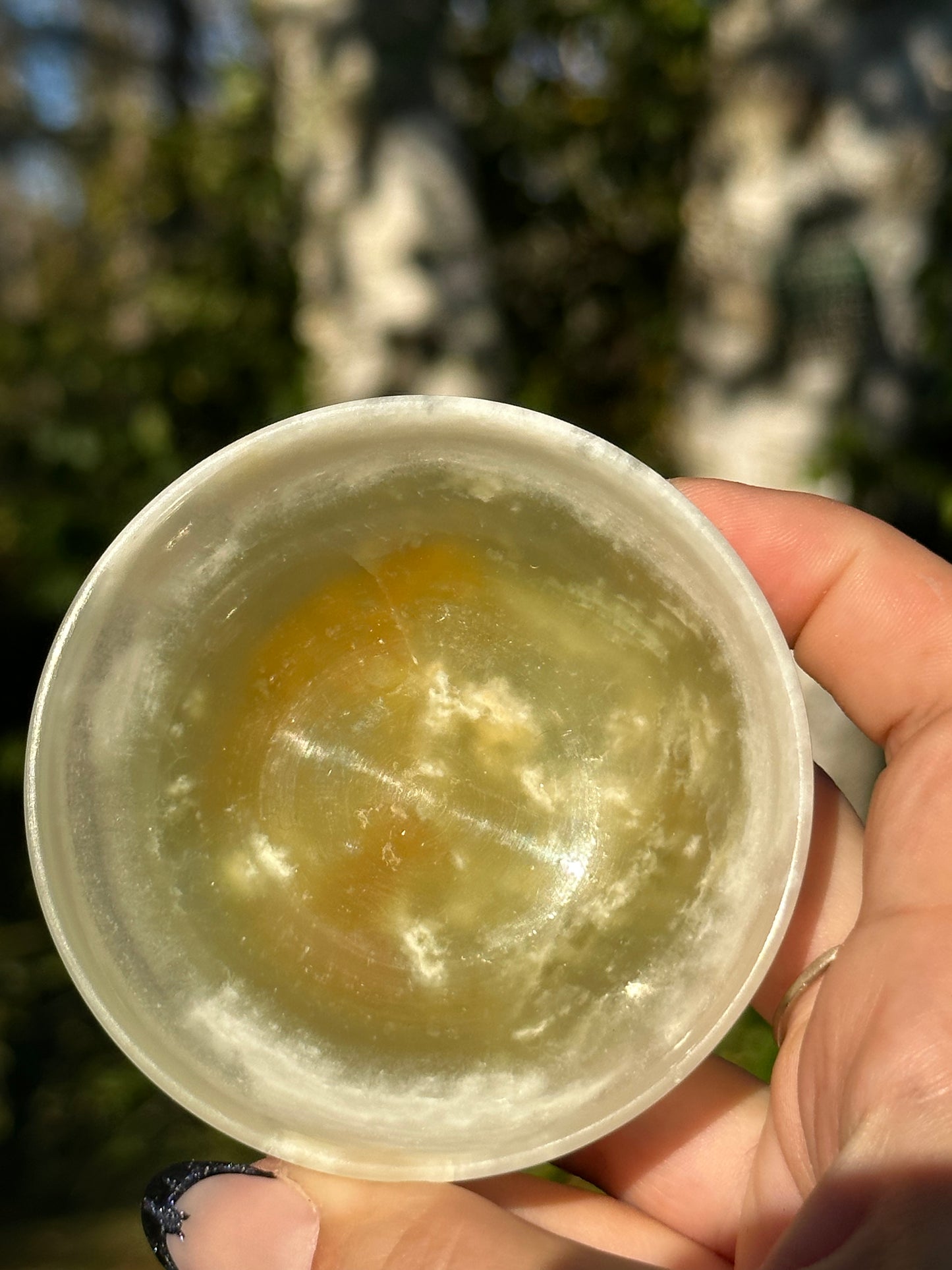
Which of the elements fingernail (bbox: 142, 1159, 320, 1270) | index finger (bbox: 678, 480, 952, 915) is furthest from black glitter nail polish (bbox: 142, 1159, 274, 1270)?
index finger (bbox: 678, 480, 952, 915)

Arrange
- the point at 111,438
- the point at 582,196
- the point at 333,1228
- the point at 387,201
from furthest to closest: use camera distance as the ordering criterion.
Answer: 1. the point at 582,196
2. the point at 111,438
3. the point at 387,201
4. the point at 333,1228

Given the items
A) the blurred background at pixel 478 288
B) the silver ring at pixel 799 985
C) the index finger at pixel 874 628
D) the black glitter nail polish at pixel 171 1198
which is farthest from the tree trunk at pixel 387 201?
the black glitter nail polish at pixel 171 1198

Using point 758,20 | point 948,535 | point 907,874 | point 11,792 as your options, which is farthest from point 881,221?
point 11,792

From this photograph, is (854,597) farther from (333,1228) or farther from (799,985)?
(333,1228)

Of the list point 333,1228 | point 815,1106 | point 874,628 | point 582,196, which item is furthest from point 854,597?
point 582,196

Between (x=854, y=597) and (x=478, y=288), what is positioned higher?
(x=854, y=597)

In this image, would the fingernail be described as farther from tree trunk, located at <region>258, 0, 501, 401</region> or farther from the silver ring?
tree trunk, located at <region>258, 0, 501, 401</region>

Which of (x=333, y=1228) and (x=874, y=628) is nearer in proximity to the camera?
(x=333, y=1228)
